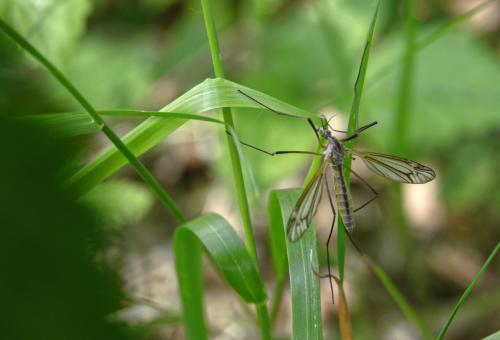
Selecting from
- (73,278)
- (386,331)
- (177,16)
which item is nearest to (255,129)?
(386,331)

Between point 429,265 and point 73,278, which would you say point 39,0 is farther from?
point 429,265

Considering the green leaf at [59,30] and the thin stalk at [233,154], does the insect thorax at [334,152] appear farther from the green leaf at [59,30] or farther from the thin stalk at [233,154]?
the green leaf at [59,30]

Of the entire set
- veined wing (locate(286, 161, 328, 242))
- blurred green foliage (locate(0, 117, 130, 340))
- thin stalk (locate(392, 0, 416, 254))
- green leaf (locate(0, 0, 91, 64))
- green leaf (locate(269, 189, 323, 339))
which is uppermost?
green leaf (locate(0, 0, 91, 64))

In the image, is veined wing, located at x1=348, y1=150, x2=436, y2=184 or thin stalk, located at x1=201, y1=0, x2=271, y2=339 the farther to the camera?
veined wing, located at x1=348, y1=150, x2=436, y2=184

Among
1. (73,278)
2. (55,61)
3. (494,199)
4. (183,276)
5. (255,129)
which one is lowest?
(73,278)

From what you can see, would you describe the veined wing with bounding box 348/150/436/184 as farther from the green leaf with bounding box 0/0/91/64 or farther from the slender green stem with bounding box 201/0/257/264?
the green leaf with bounding box 0/0/91/64

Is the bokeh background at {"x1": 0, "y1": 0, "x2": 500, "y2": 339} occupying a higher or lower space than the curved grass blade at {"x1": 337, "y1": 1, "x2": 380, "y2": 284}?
higher

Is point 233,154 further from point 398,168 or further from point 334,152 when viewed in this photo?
point 398,168

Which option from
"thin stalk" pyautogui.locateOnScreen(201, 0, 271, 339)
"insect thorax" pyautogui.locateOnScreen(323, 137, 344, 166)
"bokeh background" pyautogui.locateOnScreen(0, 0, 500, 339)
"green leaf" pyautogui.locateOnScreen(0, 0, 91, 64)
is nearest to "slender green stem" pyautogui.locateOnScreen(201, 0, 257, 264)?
"thin stalk" pyautogui.locateOnScreen(201, 0, 271, 339)

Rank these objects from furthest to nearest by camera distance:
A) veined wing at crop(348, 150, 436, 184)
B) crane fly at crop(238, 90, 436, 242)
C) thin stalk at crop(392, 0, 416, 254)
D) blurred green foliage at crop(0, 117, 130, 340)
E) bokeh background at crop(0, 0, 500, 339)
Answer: bokeh background at crop(0, 0, 500, 339) → thin stalk at crop(392, 0, 416, 254) → veined wing at crop(348, 150, 436, 184) → crane fly at crop(238, 90, 436, 242) → blurred green foliage at crop(0, 117, 130, 340)
